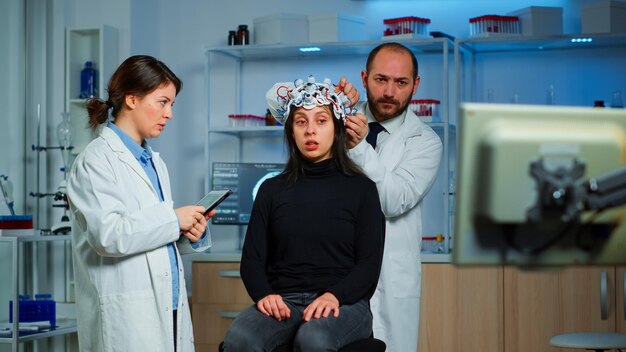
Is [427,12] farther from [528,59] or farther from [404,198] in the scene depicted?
[404,198]

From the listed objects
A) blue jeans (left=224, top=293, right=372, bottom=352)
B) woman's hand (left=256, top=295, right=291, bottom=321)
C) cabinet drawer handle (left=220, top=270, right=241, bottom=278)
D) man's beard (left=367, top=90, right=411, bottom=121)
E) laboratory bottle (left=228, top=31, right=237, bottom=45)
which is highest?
laboratory bottle (left=228, top=31, right=237, bottom=45)

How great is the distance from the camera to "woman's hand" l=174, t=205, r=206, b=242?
2.21m

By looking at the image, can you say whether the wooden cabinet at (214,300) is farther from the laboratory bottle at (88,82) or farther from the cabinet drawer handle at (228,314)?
the laboratory bottle at (88,82)

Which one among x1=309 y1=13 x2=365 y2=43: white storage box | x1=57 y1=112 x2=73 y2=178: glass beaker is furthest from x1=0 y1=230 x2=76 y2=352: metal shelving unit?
x1=309 y1=13 x2=365 y2=43: white storage box

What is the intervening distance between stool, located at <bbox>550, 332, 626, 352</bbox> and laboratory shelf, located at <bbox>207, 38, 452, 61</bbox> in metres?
1.53

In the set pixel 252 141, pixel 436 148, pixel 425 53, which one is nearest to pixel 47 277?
pixel 252 141

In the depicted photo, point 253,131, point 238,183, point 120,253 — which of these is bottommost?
point 120,253

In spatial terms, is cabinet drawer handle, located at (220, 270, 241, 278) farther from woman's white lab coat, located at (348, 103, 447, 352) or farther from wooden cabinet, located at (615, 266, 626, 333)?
wooden cabinet, located at (615, 266, 626, 333)

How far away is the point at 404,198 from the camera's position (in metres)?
2.48

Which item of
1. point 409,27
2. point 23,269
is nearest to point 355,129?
point 409,27

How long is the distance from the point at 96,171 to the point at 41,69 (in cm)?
253

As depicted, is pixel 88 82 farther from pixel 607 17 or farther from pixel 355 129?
pixel 607 17

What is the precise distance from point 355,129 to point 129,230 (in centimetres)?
68

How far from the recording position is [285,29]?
4215 mm
